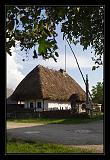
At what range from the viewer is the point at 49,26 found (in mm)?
2543

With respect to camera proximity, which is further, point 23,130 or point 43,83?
point 43,83

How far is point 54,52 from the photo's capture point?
2.43m

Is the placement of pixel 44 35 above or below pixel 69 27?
below

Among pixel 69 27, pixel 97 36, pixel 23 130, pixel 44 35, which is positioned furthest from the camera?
pixel 23 130

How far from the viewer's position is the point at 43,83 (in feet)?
52.1

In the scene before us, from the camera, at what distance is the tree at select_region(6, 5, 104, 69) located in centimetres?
227

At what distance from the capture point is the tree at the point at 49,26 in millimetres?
2268
